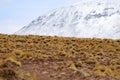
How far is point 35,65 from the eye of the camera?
853 inches

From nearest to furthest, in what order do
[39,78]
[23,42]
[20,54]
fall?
1. [39,78]
2. [20,54]
3. [23,42]

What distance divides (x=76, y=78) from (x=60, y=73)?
45.6 inches

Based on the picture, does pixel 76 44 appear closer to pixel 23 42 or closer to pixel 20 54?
pixel 23 42

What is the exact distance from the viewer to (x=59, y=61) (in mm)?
23906

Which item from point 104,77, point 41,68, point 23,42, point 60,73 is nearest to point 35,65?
point 41,68

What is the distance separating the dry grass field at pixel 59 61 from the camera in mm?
18500

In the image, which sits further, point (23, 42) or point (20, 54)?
point (23, 42)

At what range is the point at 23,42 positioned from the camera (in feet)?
111

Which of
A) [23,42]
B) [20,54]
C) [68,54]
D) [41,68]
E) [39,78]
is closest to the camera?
[39,78]

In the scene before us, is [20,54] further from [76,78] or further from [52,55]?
[76,78]

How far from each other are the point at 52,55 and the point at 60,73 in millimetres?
6952

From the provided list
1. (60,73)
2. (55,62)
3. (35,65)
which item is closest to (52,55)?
(55,62)

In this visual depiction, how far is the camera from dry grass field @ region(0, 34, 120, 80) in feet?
60.7

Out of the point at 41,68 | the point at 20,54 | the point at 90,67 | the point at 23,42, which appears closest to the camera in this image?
the point at 41,68
